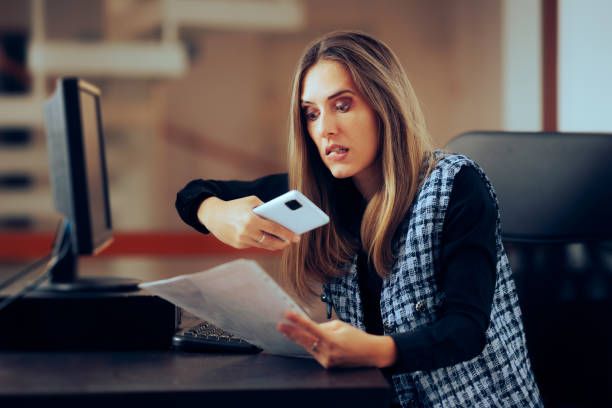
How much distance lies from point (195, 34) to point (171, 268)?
5.58 ft

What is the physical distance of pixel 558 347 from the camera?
1.07 m

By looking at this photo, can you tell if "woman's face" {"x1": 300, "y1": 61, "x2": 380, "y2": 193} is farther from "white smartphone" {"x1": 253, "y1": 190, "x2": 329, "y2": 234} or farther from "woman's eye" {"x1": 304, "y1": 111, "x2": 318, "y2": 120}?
"white smartphone" {"x1": 253, "y1": 190, "x2": 329, "y2": 234}

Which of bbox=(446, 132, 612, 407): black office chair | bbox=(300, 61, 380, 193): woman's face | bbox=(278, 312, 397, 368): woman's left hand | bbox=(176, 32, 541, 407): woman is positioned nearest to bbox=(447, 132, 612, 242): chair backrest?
bbox=(446, 132, 612, 407): black office chair

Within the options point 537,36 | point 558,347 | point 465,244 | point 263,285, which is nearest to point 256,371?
point 263,285

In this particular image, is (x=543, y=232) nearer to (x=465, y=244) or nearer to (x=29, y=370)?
(x=465, y=244)

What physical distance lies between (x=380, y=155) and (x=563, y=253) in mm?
379

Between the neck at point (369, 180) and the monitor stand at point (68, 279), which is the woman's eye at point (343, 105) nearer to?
the neck at point (369, 180)

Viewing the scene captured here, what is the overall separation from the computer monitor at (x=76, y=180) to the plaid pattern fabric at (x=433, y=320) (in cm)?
41

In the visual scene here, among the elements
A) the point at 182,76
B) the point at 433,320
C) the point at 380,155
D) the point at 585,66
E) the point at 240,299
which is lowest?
the point at 433,320

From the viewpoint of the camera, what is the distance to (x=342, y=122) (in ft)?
Answer: 3.29

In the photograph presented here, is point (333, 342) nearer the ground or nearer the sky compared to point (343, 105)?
nearer the ground

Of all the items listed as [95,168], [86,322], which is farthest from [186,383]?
[95,168]

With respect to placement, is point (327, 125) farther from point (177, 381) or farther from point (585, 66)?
point (585, 66)

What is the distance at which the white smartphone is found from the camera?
78 centimetres
